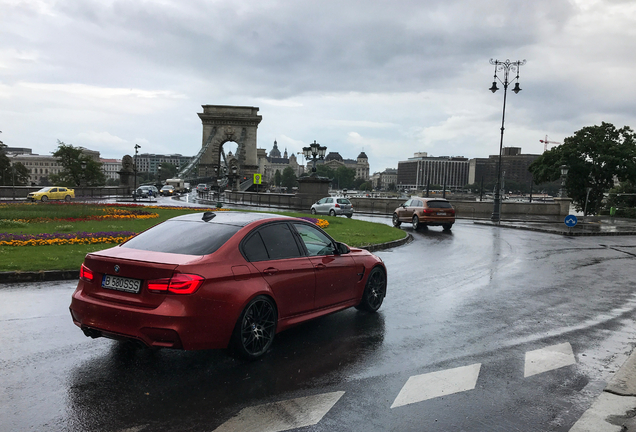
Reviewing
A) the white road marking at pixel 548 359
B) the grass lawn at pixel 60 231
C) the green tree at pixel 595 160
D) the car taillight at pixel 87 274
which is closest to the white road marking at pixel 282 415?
the car taillight at pixel 87 274

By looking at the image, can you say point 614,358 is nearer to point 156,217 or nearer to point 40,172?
point 156,217

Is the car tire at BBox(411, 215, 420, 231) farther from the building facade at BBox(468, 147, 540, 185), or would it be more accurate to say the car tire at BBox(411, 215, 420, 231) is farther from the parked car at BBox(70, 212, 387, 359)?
the building facade at BBox(468, 147, 540, 185)

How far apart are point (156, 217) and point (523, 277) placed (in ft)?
53.4

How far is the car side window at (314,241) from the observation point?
608 cm

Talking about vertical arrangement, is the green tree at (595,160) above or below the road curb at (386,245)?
above

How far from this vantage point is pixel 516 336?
6301 mm

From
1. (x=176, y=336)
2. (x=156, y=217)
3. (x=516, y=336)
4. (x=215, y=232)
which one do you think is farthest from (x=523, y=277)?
(x=156, y=217)

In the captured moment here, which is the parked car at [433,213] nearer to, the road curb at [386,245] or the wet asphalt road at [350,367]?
the road curb at [386,245]

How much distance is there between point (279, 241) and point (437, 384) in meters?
2.30

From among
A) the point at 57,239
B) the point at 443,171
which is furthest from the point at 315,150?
the point at 443,171

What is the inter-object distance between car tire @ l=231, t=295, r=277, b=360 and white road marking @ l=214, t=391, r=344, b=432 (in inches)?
36.0

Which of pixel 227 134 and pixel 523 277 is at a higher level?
pixel 227 134

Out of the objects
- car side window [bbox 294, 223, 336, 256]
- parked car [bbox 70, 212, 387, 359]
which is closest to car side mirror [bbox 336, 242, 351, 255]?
car side window [bbox 294, 223, 336, 256]

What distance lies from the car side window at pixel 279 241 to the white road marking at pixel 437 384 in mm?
1928
